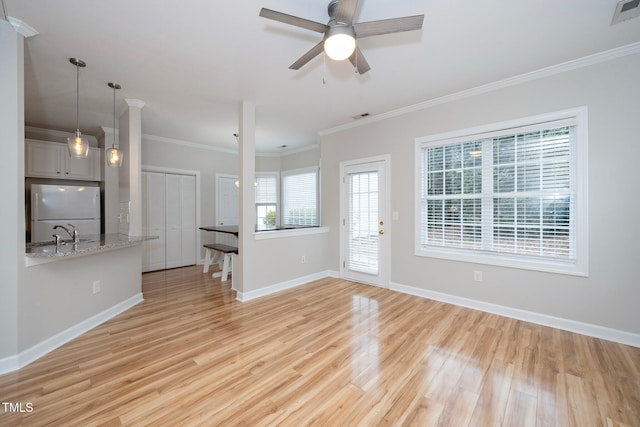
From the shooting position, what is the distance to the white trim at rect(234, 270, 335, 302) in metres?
3.69

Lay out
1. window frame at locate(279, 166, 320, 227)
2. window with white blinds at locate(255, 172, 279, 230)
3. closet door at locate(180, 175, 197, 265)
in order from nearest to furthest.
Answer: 1. closet door at locate(180, 175, 197, 265)
2. window frame at locate(279, 166, 320, 227)
3. window with white blinds at locate(255, 172, 279, 230)

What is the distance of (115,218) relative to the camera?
4.63 metres

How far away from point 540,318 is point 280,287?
3.29 metres

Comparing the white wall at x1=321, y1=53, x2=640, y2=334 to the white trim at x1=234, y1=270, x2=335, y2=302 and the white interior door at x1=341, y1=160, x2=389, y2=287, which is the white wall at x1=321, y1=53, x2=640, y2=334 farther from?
the white trim at x1=234, y1=270, x2=335, y2=302

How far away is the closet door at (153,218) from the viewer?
526cm

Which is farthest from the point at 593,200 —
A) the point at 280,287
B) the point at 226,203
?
the point at 226,203

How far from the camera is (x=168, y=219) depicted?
18.3ft

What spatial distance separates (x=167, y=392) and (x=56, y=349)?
144 centimetres

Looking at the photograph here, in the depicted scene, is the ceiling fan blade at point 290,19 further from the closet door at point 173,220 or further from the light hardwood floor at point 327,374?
the closet door at point 173,220

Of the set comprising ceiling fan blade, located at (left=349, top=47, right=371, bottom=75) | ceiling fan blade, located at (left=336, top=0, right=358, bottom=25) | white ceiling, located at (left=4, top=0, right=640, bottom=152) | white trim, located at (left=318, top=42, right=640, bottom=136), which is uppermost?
white ceiling, located at (left=4, top=0, right=640, bottom=152)

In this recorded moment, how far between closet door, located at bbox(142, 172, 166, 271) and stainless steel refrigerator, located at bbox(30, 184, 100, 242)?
78 cm

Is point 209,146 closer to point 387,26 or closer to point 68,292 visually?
point 68,292

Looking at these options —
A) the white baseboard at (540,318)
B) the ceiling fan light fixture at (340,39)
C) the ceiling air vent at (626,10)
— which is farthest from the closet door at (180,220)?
the ceiling air vent at (626,10)

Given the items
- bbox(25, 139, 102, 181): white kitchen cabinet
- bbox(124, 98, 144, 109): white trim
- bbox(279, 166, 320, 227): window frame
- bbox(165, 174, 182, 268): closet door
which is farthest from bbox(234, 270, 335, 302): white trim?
bbox(25, 139, 102, 181): white kitchen cabinet
